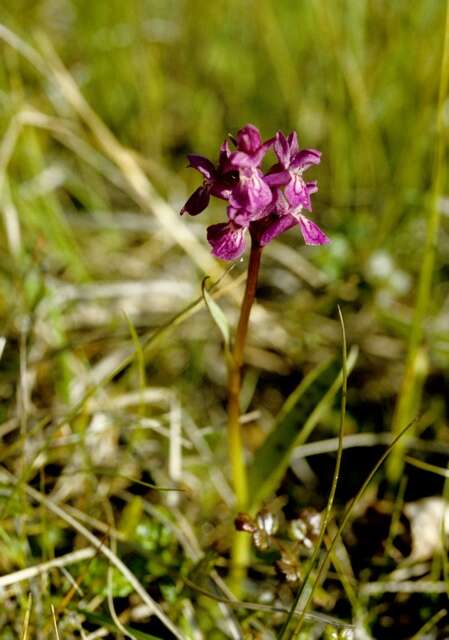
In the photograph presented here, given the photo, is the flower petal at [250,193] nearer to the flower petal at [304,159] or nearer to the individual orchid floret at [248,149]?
the individual orchid floret at [248,149]

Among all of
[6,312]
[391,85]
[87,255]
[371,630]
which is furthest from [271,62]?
[371,630]

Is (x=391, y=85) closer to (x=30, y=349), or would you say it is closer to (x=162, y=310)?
(x=162, y=310)

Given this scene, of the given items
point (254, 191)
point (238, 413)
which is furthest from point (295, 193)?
point (238, 413)

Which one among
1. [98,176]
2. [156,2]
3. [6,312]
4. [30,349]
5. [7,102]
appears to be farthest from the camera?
[156,2]

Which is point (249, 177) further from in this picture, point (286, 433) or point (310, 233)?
point (286, 433)

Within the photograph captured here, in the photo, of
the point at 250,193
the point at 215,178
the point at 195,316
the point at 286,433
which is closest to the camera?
the point at 250,193

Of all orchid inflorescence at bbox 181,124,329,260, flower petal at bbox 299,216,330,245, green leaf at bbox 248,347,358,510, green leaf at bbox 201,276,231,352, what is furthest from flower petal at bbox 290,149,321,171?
green leaf at bbox 248,347,358,510
